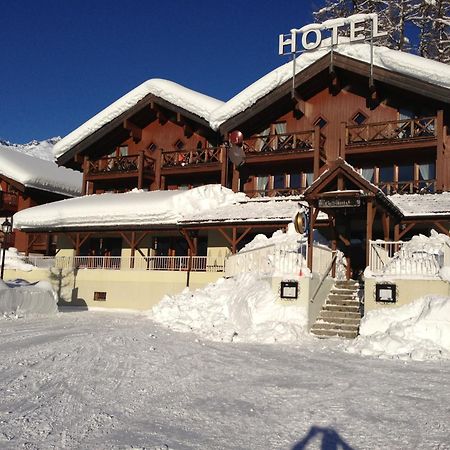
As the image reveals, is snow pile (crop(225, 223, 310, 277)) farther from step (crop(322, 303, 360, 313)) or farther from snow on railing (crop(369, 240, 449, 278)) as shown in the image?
snow on railing (crop(369, 240, 449, 278))

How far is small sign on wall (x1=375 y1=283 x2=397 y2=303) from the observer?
13.6 meters

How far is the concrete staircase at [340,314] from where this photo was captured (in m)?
13.8

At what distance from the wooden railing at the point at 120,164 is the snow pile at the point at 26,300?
38.0 feet

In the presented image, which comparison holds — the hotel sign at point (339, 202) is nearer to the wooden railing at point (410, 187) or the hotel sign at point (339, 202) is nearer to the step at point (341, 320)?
the step at point (341, 320)

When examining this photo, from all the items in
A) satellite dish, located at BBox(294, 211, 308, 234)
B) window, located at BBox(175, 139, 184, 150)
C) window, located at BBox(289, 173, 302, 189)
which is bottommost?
satellite dish, located at BBox(294, 211, 308, 234)

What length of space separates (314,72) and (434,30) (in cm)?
1449

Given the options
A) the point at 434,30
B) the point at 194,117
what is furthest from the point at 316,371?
the point at 434,30

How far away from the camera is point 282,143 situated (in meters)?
24.5

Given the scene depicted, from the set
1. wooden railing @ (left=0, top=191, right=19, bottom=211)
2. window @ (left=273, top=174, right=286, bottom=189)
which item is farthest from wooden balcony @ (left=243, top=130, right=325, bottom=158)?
wooden railing @ (left=0, top=191, right=19, bottom=211)

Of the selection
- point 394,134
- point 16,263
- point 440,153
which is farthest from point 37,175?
point 440,153

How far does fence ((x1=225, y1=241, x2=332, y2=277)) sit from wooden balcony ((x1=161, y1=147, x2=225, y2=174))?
9579 mm

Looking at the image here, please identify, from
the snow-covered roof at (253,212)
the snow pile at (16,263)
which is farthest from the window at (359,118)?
the snow pile at (16,263)

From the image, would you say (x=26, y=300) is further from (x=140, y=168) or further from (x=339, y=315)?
(x=140, y=168)

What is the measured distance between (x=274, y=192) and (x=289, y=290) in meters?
11.1
